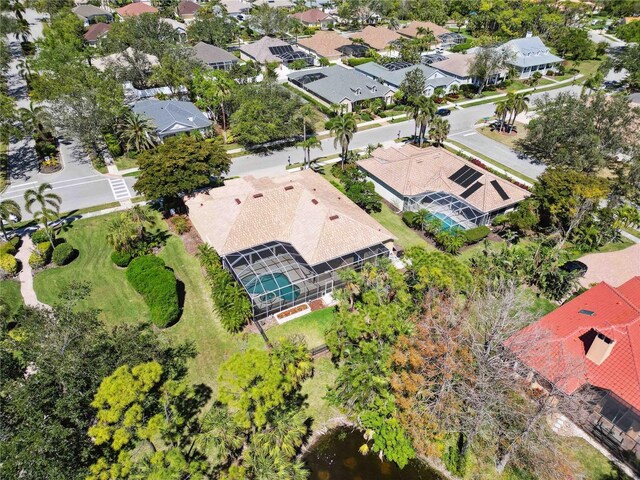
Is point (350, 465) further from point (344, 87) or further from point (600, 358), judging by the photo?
point (344, 87)

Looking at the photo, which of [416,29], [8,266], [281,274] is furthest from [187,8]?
[281,274]

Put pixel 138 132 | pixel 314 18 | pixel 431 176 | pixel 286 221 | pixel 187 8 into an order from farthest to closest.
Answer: pixel 187 8
pixel 314 18
pixel 138 132
pixel 431 176
pixel 286 221

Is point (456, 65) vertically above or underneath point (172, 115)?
underneath

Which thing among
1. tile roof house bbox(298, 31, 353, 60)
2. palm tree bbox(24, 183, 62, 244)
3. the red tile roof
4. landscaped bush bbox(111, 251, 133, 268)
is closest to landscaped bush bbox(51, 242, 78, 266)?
palm tree bbox(24, 183, 62, 244)

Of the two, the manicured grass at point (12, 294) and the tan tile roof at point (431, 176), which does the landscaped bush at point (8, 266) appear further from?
the tan tile roof at point (431, 176)

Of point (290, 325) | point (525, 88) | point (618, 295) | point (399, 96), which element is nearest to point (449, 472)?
point (290, 325)

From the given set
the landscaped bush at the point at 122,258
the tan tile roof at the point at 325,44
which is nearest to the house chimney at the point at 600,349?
the landscaped bush at the point at 122,258
